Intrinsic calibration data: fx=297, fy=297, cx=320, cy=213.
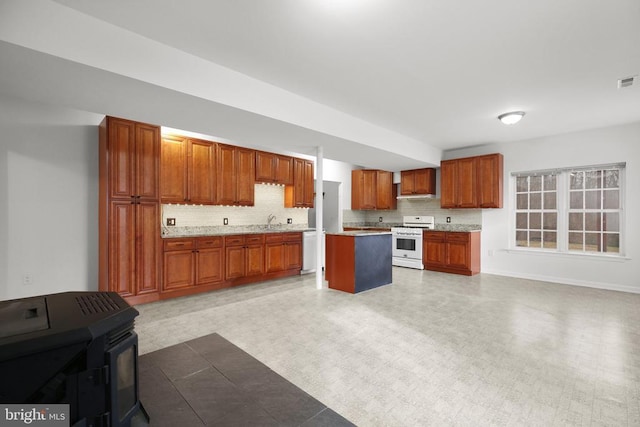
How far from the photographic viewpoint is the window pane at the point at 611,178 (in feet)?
16.9

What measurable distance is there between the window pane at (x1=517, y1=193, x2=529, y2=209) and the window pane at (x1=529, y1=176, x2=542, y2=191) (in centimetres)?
18

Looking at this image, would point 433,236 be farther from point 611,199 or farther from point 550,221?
point 611,199

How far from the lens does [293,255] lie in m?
5.96

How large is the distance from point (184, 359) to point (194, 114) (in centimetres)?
254

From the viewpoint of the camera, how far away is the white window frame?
16.5 feet

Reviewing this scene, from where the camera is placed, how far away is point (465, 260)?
613 centimetres

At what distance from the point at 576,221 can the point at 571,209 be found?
23 cm

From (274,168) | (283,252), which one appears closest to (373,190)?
(274,168)

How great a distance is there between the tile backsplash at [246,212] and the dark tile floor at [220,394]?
10.3 feet

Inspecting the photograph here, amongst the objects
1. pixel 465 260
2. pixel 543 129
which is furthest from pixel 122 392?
pixel 543 129

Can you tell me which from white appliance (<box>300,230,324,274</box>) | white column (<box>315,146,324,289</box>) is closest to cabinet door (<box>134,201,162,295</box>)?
white column (<box>315,146,324,289</box>)

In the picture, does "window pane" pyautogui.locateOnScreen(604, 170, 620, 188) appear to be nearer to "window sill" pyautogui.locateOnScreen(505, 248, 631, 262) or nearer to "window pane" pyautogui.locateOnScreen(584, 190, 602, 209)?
"window pane" pyautogui.locateOnScreen(584, 190, 602, 209)

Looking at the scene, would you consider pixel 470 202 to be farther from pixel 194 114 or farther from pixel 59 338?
pixel 59 338

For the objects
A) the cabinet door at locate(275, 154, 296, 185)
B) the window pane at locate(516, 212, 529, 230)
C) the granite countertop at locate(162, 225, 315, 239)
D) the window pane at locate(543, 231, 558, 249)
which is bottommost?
the window pane at locate(543, 231, 558, 249)
